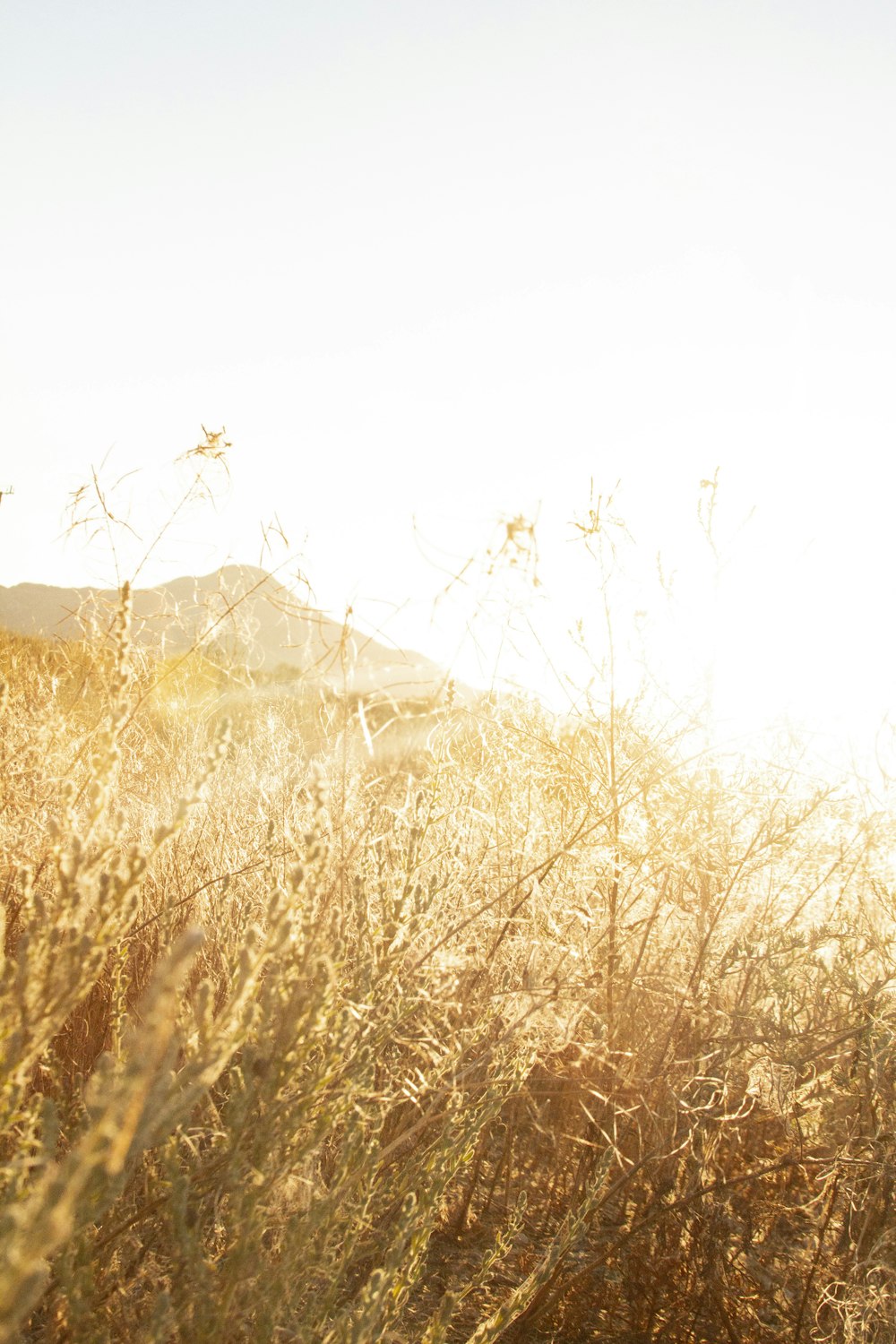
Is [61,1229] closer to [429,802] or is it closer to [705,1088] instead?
[429,802]

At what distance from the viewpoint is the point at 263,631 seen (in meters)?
3.29

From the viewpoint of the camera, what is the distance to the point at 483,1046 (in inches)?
97.7

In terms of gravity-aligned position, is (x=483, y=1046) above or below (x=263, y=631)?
below

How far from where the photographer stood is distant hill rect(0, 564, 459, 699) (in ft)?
6.88

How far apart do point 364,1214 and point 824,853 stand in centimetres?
206

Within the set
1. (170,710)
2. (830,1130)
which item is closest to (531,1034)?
(830,1130)

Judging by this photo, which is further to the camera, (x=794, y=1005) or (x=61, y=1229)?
(x=794, y=1005)

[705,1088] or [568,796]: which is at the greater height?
[568,796]

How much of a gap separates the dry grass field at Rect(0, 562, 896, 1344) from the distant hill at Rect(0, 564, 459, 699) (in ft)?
0.47

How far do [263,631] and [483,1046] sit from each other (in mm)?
1799

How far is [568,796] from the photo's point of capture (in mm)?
3088

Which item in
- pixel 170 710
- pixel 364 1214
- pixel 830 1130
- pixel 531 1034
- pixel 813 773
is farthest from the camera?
pixel 170 710

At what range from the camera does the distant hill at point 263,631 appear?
2096 millimetres

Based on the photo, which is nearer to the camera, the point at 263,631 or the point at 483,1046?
the point at 483,1046
